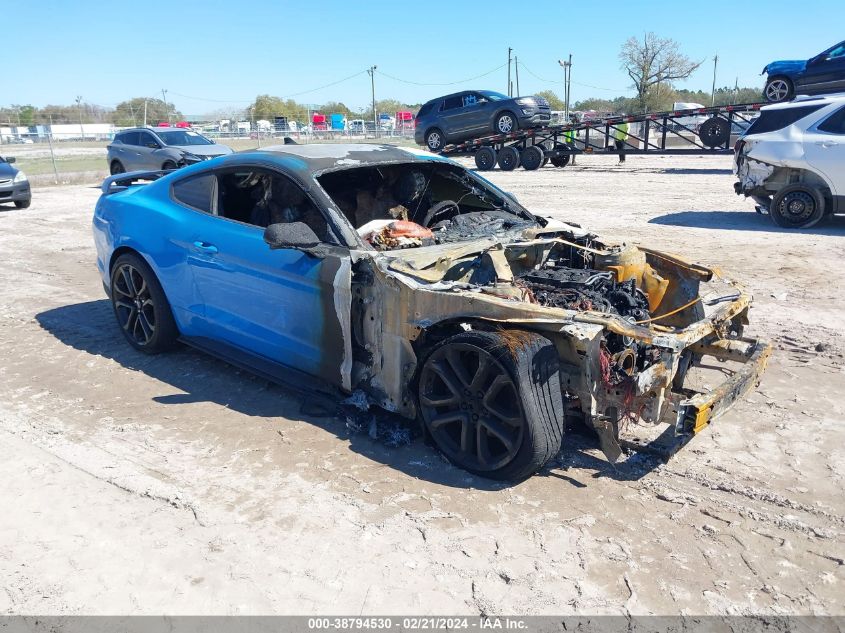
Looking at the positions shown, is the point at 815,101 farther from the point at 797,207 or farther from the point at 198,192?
the point at 198,192

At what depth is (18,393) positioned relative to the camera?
4699 mm

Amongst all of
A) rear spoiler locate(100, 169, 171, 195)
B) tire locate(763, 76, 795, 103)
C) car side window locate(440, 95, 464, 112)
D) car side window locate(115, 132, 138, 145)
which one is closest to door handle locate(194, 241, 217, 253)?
rear spoiler locate(100, 169, 171, 195)

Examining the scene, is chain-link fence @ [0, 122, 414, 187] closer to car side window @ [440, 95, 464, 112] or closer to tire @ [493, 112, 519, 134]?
car side window @ [440, 95, 464, 112]

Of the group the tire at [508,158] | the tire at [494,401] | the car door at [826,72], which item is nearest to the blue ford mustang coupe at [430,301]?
the tire at [494,401]

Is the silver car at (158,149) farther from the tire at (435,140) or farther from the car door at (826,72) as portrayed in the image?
the car door at (826,72)

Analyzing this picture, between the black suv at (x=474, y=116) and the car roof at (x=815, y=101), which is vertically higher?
the black suv at (x=474, y=116)

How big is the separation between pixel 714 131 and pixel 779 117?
9.35 metres

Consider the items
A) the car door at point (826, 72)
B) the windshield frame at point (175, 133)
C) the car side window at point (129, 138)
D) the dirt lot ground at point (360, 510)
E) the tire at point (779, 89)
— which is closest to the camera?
the dirt lot ground at point (360, 510)

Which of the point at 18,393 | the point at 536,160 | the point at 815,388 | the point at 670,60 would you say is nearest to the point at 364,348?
the point at 18,393

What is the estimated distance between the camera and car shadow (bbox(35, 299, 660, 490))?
3572mm

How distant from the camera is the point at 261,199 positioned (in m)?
4.65

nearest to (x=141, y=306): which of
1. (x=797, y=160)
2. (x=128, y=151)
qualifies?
(x=797, y=160)

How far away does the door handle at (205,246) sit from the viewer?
450 cm

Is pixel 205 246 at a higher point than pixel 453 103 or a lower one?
lower
